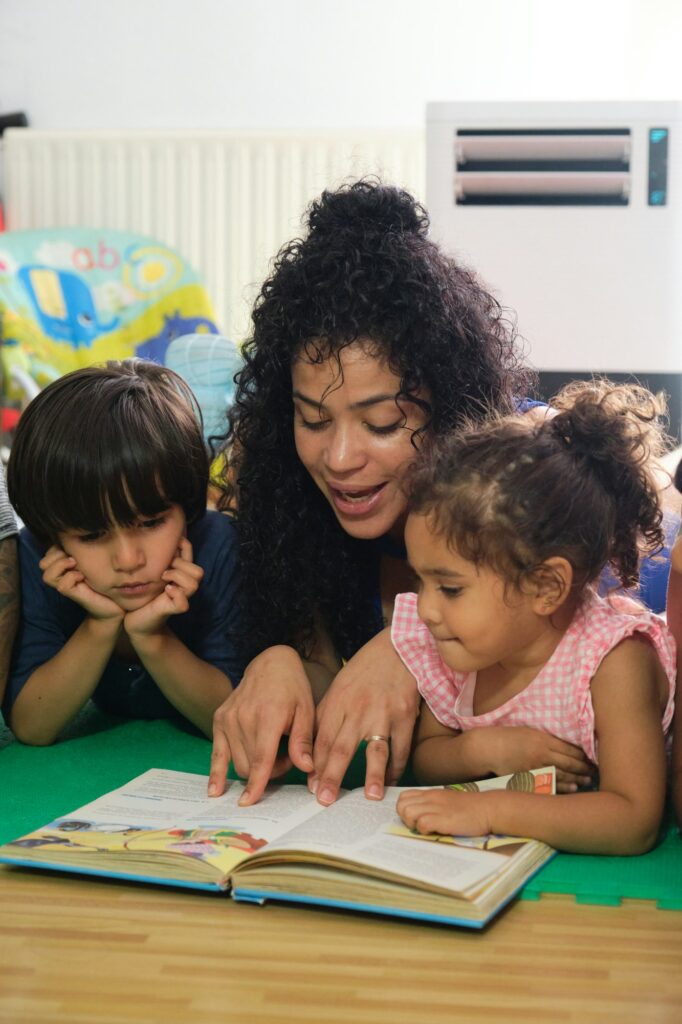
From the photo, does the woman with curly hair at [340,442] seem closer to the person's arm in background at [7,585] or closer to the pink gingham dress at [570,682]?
the pink gingham dress at [570,682]

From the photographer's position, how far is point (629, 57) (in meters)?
3.54

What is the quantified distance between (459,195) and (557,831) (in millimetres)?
2156

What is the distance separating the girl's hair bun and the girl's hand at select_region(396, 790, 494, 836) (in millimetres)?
667

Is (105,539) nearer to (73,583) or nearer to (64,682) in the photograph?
(73,583)

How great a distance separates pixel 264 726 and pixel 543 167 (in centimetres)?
210

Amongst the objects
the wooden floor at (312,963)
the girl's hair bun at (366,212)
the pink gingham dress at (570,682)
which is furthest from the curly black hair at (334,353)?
the wooden floor at (312,963)

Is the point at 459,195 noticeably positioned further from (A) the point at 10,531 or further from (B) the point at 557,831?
(B) the point at 557,831

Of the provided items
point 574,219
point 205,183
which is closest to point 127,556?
point 574,219

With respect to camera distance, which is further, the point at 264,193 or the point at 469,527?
the point at 264,193

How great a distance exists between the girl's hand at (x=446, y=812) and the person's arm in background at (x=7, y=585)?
0.62 metres

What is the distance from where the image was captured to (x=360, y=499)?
1336mm

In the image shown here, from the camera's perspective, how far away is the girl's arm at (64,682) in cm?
135

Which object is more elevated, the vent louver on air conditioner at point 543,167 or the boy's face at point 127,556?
the vent louver on air conditioner at point 543,167

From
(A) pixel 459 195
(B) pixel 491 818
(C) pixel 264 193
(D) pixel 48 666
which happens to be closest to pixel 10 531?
(D) pixel 48 666
